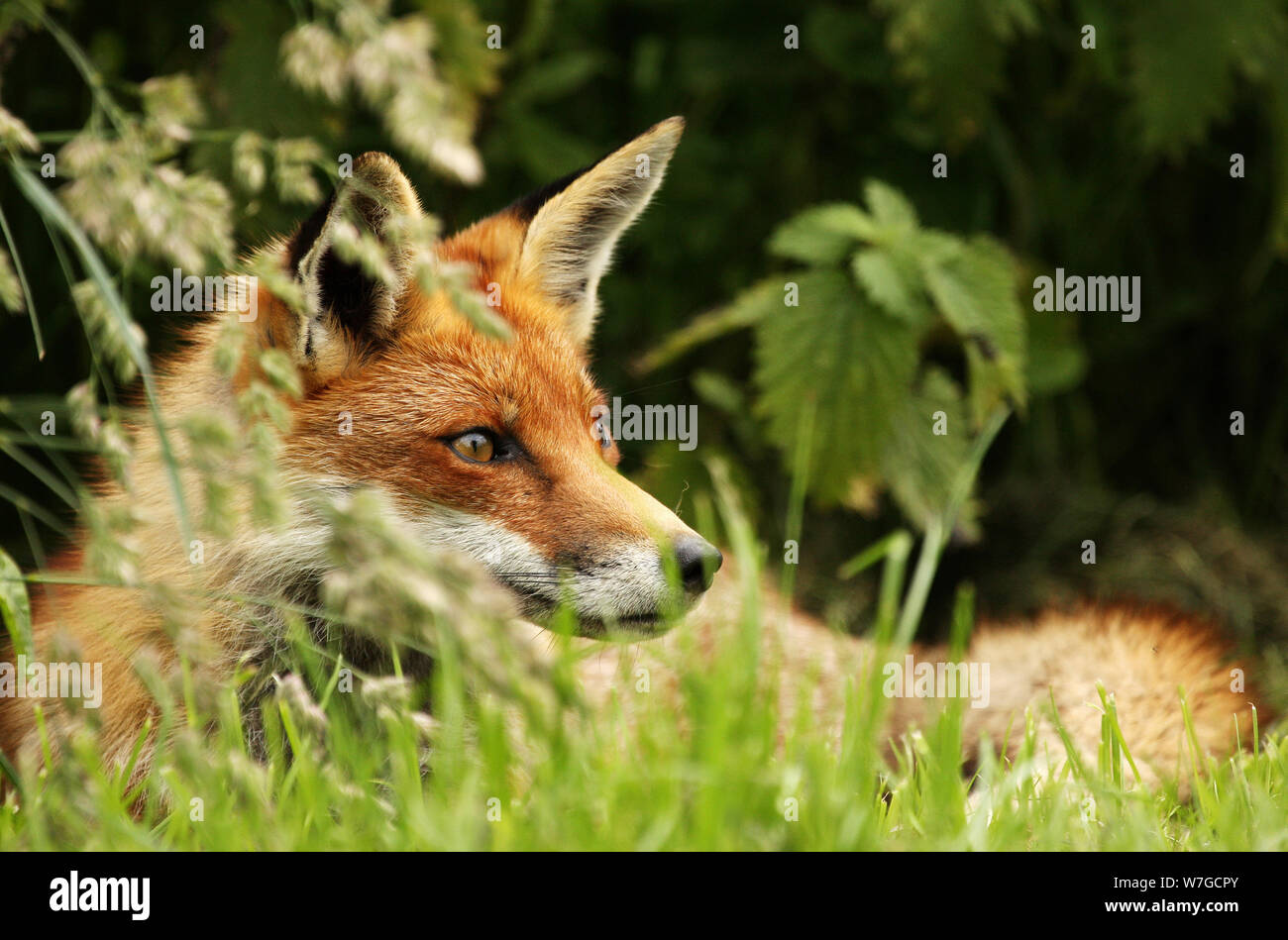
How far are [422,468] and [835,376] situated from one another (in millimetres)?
1711

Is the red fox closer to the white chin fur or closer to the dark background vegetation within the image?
the white chin fur

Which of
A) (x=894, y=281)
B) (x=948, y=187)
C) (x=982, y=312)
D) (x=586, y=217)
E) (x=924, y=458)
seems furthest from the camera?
(x=948, y=187)

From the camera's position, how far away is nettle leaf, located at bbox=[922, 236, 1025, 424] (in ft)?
13.8

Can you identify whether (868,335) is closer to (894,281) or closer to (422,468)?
(894,281)

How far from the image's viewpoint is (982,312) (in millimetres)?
4293

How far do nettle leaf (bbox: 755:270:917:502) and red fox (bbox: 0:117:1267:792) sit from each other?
920 millimetres

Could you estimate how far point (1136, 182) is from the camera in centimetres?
581

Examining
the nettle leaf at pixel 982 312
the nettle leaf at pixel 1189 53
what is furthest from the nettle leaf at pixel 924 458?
the nettle leaf at pixel 1189 53

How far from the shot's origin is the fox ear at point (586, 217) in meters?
3.46

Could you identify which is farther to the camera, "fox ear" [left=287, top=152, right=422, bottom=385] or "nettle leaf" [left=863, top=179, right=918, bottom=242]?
"nettle leaf" [left=863, top=179, right=918, bottom=242]

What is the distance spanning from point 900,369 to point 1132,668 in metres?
1.21

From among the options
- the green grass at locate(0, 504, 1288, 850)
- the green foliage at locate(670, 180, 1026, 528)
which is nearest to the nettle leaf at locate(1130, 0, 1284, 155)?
the green foliage at locate(670, 180, 1026, 528)

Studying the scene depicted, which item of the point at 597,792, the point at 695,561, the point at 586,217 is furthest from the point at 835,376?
the point at 597,792
